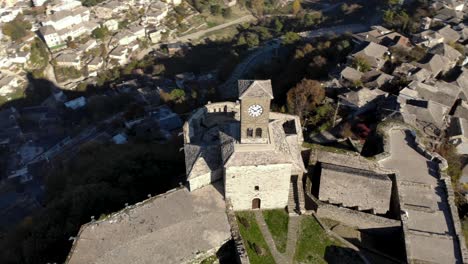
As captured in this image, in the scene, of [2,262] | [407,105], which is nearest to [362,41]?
[407,105]

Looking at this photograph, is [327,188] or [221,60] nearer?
[327,188]

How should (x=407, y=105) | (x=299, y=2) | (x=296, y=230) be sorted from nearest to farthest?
(x=296, y=230)
(x=407, y=105)
(x=299, y=2)

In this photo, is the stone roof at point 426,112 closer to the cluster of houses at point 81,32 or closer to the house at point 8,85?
the cluster of houses at point 81,32

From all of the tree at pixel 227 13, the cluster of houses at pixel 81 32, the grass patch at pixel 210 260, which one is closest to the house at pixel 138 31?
the cluster of houses at pixel 81 32

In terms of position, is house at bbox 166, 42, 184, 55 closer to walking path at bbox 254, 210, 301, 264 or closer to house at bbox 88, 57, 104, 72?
house at bbox 88, 57, 104, 72

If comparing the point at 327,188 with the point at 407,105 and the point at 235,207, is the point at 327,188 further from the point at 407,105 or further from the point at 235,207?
the point at 407,105

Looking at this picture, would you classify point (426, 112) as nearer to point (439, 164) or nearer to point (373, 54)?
point (439, 164)

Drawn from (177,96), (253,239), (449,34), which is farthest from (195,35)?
(253,239)
